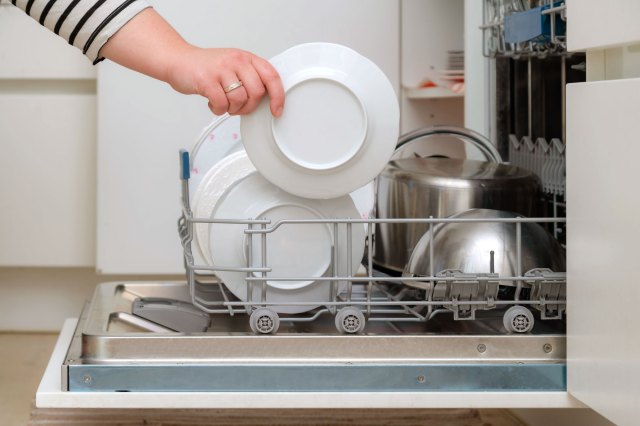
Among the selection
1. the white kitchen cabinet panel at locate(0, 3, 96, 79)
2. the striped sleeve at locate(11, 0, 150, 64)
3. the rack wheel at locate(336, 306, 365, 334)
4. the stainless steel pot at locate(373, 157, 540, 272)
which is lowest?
the rack wheel at locate(336, 306, 365, 334)

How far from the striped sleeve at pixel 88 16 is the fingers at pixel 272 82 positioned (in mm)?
143

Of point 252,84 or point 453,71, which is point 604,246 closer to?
point 252,84

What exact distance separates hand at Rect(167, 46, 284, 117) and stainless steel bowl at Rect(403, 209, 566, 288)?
19cm

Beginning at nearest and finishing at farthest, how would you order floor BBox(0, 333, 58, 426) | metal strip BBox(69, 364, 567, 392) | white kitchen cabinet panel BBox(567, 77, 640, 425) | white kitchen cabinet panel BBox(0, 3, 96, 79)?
white kitchen cabinet panel BBox(567, 77, 640, 425) < metal strip BBox(69, 364, 567, 392) < floor BBox(0, 333, 58, 426) < white kitchen cabinet panel BBox(0, 3, 96, 79)

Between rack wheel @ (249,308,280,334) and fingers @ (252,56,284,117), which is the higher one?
fingers @ (252,56,284,117)

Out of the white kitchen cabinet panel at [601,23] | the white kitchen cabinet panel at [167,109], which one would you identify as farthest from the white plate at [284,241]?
the white kitchen cabinet panel at [167,109]

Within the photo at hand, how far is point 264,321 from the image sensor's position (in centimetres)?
78

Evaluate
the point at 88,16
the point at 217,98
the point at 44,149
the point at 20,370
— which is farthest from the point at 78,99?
the point at 217,98

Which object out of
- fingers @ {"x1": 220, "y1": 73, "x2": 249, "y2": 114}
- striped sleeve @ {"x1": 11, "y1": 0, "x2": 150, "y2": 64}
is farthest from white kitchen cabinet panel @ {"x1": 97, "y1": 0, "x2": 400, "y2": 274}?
fingers @ {"x1": 220, "y1": 73, "x2": 249, "y2": 114}

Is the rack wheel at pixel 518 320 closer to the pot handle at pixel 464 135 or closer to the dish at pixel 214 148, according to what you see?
the pot handle at pixel 464 135

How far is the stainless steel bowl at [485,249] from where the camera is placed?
0.81 m

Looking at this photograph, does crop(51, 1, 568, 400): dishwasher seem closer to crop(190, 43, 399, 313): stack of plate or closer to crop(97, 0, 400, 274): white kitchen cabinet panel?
crop(190, 43, 399, 313): stack of plate

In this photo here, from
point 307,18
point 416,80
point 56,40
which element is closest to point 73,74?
point 56,40

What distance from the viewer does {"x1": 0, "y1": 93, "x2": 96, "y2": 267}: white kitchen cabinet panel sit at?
1735mm
